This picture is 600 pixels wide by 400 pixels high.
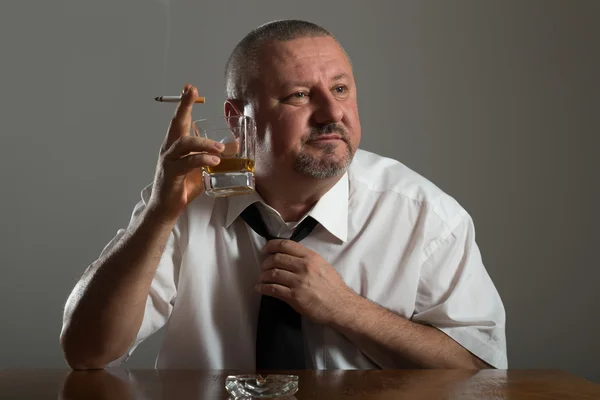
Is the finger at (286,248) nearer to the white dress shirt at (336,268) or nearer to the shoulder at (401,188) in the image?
the white dress shirt at (336,268)

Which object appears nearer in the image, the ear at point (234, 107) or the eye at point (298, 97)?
the eye at point (298, 97)

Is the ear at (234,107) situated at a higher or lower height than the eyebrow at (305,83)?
lower

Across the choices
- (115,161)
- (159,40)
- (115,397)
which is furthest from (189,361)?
(159,40)

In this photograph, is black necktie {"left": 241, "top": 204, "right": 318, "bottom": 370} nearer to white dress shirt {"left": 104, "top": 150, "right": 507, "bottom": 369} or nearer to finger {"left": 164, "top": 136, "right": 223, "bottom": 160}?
white dress shirt {"left": 104, "top": 150, "right": 507, "bottom": 369}

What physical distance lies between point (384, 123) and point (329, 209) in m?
1.28

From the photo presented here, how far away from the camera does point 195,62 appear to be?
334 centimetres

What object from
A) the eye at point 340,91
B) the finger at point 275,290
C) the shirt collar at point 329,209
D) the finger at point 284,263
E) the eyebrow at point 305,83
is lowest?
the finger at point 275,290

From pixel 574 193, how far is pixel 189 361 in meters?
1.81

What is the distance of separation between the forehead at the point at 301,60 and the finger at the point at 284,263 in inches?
18.3

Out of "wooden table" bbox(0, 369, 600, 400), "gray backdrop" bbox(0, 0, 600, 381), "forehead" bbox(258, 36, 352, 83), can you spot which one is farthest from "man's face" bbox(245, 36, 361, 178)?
"gray backdrop" bbox(0, 0, 600, 381)

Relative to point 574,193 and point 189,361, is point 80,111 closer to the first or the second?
point 189,361

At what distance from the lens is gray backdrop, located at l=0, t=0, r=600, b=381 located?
3191 mm

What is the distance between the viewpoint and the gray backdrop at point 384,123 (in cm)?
319

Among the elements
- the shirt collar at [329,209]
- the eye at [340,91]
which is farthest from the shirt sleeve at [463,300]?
the eye at [340,91]
